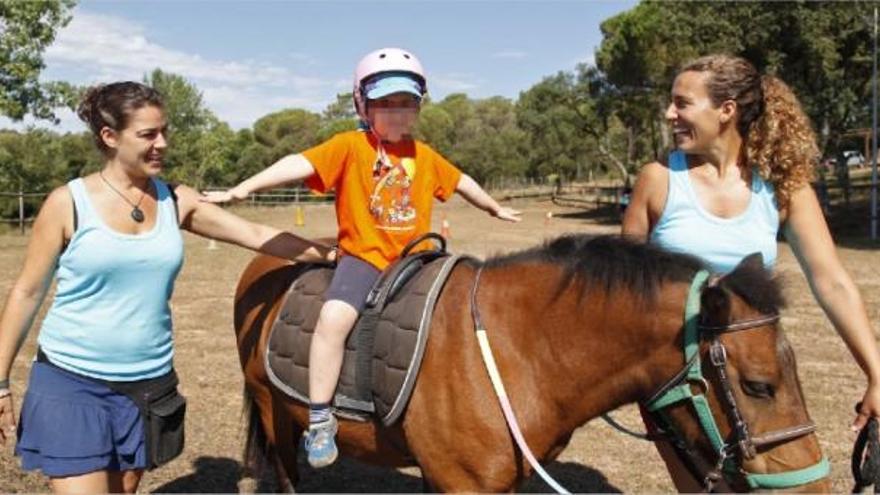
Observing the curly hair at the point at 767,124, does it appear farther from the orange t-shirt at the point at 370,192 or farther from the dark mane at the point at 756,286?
the orange t-shirt at the point at 370,192

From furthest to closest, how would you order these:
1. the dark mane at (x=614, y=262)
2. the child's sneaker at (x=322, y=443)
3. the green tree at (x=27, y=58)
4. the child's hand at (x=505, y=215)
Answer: the green tree at (x=27, y=58), the child's hand at (x=505, y=215), the child's sneaker at (x=322, y=443), the dark mane at (x=614, y=262)

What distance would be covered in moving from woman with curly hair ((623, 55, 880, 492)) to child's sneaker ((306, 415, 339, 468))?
1359 mm

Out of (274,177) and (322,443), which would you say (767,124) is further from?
(322,443)

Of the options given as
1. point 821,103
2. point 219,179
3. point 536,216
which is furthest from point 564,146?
point 821,103

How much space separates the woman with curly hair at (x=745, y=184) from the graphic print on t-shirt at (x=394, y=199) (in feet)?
3.13

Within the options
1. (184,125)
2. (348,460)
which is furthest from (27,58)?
(184,125)

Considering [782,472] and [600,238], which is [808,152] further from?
[782,472]

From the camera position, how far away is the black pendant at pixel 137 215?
2559 millimetres

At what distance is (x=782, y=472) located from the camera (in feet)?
6.79

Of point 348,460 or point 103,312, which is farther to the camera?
point 348,460

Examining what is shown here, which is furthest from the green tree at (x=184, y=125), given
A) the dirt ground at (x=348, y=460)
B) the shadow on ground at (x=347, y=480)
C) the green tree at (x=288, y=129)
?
the shadow on ground at (x=347, y=480)

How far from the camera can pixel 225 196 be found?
2994 millimetres

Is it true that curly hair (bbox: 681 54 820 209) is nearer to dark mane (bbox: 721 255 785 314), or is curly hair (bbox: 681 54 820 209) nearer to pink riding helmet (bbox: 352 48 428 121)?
dark mane (bbox: 721 255 785 314)

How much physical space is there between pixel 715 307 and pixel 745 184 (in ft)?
2.15
